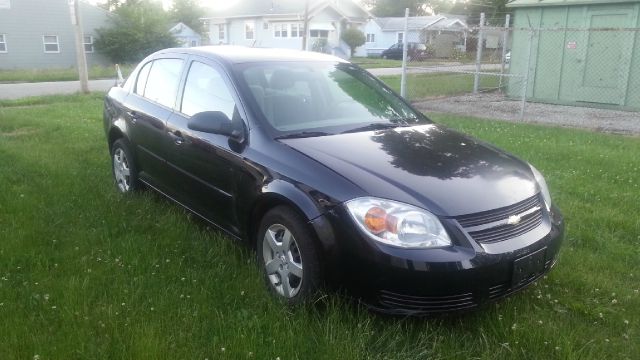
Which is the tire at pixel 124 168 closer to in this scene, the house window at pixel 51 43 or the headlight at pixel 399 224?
the headlight at pixel 399 224

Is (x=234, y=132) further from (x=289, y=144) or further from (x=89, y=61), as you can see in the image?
(x=89, y=61)

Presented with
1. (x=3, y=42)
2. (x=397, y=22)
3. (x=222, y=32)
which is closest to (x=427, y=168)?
(x=3, y=42)

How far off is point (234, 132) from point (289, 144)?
0.43 meters

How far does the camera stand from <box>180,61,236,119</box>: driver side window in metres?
4.04

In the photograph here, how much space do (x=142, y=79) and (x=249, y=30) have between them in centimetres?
4476

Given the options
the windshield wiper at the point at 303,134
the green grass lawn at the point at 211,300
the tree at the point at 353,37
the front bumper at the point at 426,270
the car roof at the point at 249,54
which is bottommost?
the green grass lawn at the point at 211,300

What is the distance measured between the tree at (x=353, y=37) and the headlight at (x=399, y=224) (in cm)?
4627

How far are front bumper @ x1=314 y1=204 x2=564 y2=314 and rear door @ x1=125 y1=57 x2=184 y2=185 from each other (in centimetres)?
231

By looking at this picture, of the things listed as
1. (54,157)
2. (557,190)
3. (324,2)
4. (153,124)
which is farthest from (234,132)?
(324,2)

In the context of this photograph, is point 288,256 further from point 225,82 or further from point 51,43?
point 51,43

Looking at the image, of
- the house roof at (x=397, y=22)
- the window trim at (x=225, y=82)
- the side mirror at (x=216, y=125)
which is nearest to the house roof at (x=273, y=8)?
the house roof at (x=397, y=22)

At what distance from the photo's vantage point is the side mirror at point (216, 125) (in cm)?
371

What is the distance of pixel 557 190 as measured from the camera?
579 centimetres

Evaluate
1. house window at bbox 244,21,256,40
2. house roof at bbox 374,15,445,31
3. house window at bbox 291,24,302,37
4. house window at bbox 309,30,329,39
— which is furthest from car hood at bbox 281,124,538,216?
house roof at bbox 374,15,445,31
